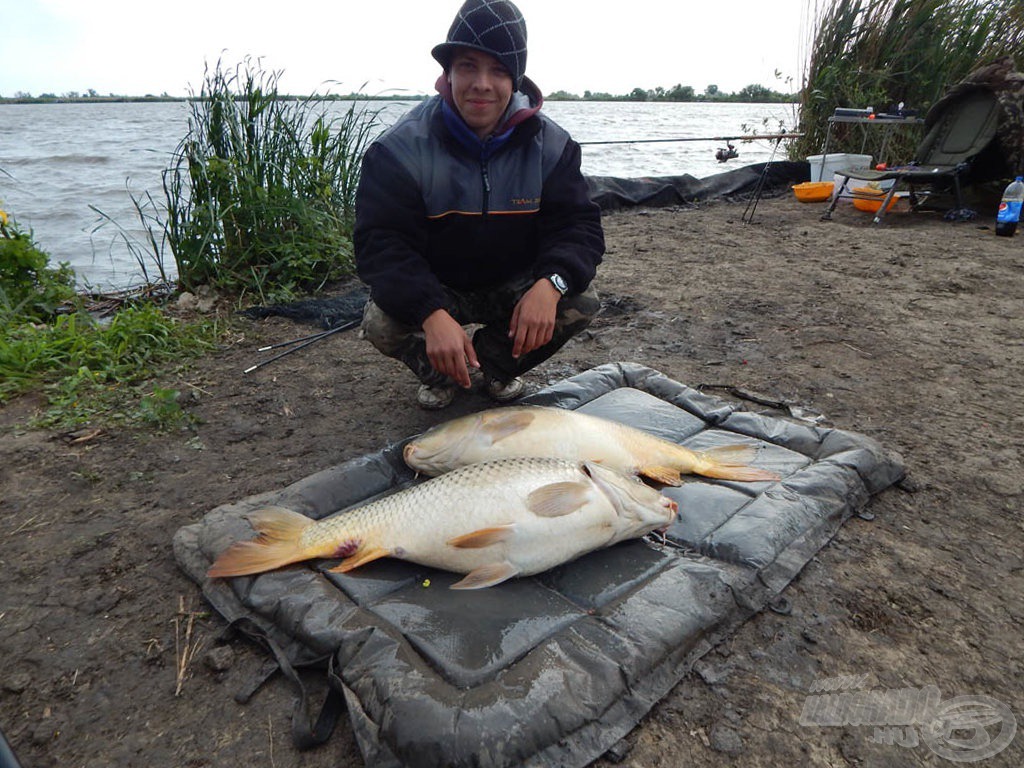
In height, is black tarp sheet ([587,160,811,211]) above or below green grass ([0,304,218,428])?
above

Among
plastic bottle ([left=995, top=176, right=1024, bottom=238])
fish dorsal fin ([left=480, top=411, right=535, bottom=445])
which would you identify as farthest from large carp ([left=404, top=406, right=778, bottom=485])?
plastic bottle ([left=995, top=176, right=1024, bottom=238])

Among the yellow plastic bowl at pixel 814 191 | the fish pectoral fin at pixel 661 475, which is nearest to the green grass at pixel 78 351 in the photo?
the fish pectoral fin at pixel 661 475

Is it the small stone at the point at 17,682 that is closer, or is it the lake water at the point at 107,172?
the small stone at the point at 17,682

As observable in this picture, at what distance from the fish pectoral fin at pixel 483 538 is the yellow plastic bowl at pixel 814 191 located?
291 inches

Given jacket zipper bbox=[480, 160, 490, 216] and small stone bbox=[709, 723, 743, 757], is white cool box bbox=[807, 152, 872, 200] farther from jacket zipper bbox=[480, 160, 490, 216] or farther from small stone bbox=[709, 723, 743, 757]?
small stone bbox=[709, 723, 743, 757]

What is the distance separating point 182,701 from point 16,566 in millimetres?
918

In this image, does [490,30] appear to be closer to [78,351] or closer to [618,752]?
[618,752]

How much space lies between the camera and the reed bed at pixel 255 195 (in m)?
4.68

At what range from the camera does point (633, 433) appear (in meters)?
2.39

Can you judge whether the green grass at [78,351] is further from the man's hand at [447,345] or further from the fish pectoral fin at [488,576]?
the fish pectoral fin at [488,576]

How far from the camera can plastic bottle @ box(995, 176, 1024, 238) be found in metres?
5.86

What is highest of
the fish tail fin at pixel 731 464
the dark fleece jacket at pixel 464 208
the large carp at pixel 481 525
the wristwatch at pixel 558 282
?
the dark fleece jacket at pixel 464 208

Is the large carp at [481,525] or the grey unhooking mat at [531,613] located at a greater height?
the large carp at [481,525]

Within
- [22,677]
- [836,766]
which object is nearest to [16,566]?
[22,677]
